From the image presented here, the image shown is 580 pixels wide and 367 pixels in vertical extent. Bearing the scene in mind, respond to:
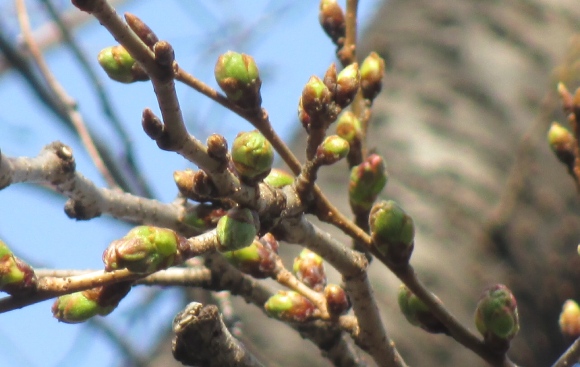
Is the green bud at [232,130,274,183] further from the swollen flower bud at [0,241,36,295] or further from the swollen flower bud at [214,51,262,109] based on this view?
the swollen flower bud at [0,241,36,295]

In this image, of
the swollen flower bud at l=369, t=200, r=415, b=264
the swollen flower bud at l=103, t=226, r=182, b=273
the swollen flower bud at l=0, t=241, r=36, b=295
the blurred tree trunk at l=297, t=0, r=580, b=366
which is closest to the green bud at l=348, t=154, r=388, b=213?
the swollen flower bud at l=369, t=200, r=415, b=264

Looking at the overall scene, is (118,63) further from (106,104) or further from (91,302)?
(106,104)

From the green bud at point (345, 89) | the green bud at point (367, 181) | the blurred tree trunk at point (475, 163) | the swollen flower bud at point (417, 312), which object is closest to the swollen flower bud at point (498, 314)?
the swollen flower bud at point (417, 312)

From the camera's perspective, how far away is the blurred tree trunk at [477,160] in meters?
2.05

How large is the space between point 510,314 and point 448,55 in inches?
64.1

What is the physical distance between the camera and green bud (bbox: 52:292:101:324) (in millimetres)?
853

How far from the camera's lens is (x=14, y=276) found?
29.2 inches

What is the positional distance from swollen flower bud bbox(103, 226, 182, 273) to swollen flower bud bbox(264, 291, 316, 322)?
291 mm

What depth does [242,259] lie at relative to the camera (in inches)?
38.9

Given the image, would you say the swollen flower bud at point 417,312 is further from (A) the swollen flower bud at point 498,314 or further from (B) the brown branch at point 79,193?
(B) the brown branch at point 79,193

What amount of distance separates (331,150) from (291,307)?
9.6 inches

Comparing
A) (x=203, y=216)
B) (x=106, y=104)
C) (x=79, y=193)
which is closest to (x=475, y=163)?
(x=106, y=104)

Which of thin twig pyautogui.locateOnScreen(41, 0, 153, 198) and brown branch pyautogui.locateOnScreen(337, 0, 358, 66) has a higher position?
brown branch pyautogui.locateOnScreen(337, 0, 358, 66)

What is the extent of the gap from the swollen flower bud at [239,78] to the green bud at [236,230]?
6.5 inches
